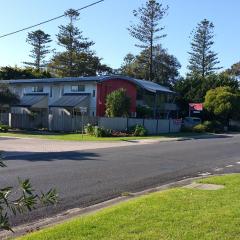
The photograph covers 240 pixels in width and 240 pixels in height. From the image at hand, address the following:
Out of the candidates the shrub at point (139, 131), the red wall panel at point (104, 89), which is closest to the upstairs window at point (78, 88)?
the red wall panel at point (104, 89)

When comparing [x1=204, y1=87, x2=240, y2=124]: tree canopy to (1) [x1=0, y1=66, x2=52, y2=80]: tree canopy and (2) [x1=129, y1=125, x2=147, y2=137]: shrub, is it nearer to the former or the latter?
(2) [x1=129, y1=125, x2=147, y2=137]: shrub

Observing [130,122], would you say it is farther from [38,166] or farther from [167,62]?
[167,62]

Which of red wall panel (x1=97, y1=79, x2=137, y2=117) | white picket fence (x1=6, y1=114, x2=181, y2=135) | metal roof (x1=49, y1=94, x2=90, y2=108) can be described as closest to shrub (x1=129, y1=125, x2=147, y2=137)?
white picket fence (x1=6, y1=114, x2=181, y2=135)

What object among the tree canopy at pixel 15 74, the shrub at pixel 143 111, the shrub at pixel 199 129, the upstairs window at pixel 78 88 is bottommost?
the shrub at pixel 199 129

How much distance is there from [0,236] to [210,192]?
17.8ft

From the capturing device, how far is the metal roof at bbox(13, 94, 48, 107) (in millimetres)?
60562

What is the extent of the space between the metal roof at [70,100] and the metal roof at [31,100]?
216cm

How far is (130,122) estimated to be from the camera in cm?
4975

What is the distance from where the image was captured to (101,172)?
17.0m

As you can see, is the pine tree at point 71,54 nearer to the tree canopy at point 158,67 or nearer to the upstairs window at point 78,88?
A: the tree canopy at point 158,67

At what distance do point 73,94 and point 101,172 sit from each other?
42360mm

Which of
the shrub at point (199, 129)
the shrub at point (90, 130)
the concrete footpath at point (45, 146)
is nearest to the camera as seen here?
the concrete footpath at point (45, 146)

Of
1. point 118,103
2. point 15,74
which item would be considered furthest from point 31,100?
point 15,74

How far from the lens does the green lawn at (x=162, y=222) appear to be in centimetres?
729
